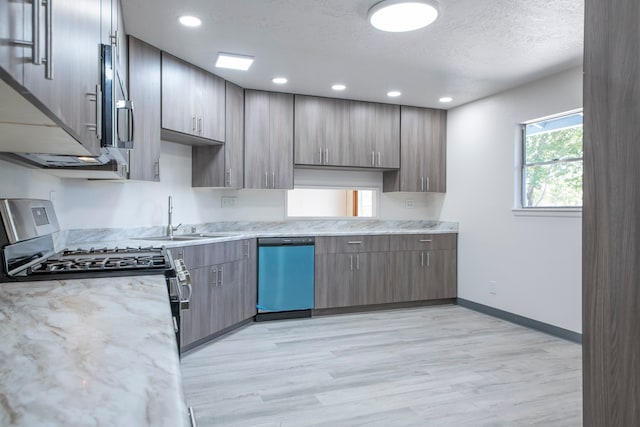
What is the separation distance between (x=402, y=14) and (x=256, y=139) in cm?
218

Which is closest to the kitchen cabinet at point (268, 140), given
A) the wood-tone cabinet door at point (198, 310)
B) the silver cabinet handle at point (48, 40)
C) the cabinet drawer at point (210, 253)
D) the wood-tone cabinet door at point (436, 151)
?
the cabinet drawer at point (210, 253)

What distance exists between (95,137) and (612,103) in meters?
1.60

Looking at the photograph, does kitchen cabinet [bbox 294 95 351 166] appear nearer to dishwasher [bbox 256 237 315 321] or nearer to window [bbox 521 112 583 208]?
dishwasher [bbox 256 237 315 321]

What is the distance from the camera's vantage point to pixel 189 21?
280 cm

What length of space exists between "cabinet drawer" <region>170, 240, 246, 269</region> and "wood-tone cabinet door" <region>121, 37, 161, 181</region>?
0.64m

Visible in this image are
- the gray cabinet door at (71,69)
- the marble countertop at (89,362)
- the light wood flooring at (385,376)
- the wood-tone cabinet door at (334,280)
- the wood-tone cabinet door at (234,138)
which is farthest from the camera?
the wood-tone cabinet door at (334,280)

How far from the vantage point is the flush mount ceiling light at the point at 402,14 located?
8.23 ft

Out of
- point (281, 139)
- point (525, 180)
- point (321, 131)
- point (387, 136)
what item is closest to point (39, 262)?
point (281, 139)

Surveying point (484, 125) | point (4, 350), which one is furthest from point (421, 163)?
point (4, 350)

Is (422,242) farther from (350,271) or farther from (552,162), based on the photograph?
(552,162)

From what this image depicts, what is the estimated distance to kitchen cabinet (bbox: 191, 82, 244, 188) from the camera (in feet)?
13.5

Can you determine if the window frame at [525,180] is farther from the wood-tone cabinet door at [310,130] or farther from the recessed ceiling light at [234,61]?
the recessed ceiling light at [234,61]

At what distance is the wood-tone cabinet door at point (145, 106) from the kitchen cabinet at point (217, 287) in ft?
2.24

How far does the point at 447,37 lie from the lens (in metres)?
3.04
